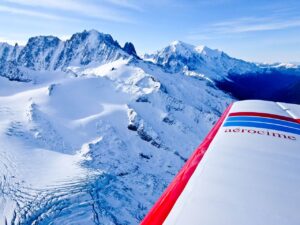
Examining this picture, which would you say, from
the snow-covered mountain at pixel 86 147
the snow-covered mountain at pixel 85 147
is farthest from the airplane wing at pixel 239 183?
the snow-covered mountain at pixel 85 147

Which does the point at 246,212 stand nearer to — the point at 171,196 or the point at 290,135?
the point at 171,196

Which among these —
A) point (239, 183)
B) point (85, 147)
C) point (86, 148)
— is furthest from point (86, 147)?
point (239, 183)

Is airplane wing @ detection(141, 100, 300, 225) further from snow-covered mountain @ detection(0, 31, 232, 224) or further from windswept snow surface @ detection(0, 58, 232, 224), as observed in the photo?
windswept snow surface @ detection(0, 58, 232, 224)

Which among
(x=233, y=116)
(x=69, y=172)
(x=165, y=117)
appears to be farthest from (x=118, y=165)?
(x=233, y=116)

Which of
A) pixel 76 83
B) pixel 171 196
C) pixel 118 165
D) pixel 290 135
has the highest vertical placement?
pixel 290 135

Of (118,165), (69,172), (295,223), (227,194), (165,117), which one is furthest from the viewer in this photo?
(165,117)

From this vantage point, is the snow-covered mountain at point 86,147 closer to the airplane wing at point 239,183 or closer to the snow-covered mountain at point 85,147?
the snow-covered mountain at point 85,147

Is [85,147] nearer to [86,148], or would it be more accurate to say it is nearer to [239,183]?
A: [86,148]
